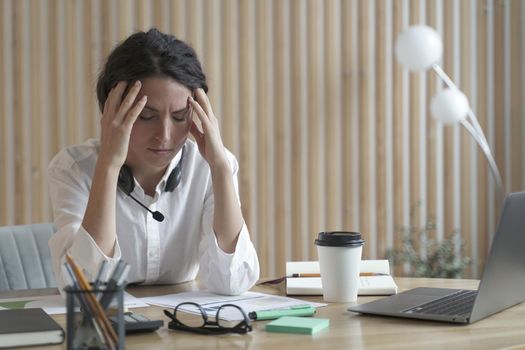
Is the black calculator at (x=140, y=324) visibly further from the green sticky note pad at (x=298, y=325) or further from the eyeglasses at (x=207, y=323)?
the green sticky note pad at (x=298, y=325)

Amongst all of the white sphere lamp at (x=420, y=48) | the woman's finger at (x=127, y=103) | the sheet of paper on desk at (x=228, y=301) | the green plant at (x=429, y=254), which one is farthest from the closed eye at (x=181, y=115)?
the green plant at (x=429, y=254)

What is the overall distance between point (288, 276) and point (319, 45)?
249 cm

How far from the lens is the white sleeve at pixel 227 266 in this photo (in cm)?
192

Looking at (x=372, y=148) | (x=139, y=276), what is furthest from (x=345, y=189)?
(x=139, y=276)

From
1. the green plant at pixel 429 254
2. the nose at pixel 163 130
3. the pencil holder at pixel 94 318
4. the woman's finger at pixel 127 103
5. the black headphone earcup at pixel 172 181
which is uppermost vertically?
the woman's finger at pixel 127 103

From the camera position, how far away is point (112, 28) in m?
4.01

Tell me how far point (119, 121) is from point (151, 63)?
7.3 inches

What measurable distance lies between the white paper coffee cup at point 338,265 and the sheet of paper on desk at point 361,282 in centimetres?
9

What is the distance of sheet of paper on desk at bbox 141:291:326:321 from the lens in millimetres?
1679

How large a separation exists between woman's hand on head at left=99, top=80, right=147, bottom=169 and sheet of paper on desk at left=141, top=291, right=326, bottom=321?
0.36m

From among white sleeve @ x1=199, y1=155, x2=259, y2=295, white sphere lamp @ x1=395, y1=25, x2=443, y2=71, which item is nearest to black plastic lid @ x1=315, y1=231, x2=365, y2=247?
white sleeve @ x1=199, y1=155, x2=259, y2=295

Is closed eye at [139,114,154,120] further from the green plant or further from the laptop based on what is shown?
the green plant

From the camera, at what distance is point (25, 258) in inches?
93.1

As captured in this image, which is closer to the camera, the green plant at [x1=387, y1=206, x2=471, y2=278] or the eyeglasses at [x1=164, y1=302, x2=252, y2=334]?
the eyeglasses at [x1=164, y1=302, x2=252, y2=334]
